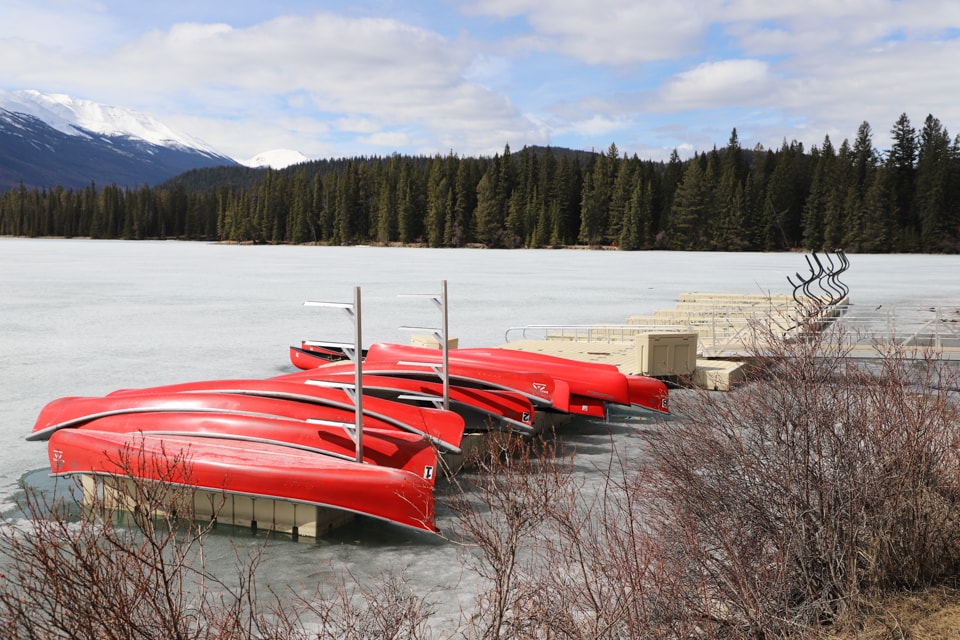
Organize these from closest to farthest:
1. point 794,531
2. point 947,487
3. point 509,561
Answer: point 509,561 → point 794,531 → point 947,487

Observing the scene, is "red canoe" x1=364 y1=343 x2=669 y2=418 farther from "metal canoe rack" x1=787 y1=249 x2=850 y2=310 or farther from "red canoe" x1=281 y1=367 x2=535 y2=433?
"metal canoe rack" x1=787 y1=249 x2=850 y2=310

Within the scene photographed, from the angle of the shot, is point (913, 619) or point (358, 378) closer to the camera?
point (913, 619)

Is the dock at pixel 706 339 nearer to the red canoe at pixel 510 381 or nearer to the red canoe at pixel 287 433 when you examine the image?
the red canoe at pixel 510 381

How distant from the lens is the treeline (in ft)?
265

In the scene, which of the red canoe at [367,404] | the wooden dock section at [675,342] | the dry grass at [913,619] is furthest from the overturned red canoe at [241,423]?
the dry grass at [913,619]

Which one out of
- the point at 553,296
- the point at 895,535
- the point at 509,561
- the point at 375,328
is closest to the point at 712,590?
the point at 895,535

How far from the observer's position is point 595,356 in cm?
1468

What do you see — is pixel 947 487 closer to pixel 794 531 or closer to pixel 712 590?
pixel 794 531

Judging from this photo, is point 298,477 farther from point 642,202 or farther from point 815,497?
point 642,202

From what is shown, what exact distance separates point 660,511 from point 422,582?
1.74m

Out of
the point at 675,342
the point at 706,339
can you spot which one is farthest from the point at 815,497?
the point at 706,339

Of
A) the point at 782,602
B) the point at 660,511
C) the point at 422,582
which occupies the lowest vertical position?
the point at 422,582

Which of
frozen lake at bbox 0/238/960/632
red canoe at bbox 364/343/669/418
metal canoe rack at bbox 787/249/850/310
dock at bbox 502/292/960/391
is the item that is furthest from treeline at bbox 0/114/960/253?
red canoe at bbox 364/343/669/418

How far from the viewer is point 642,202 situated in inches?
3425
